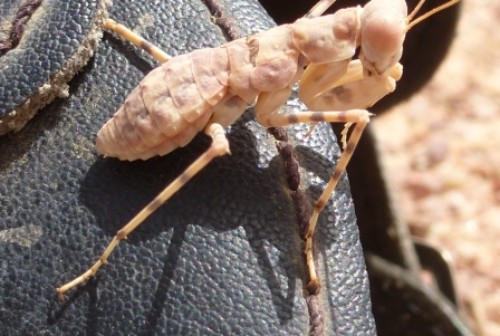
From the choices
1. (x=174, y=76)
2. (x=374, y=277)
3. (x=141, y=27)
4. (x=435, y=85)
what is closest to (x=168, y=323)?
(x=174, y=76)

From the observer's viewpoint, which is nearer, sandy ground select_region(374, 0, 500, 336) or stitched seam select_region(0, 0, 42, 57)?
stitched seam select_region(0, 0, 42, 57)

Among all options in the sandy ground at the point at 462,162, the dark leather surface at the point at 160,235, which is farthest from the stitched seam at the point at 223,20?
the sandy ground at the point at 462,162

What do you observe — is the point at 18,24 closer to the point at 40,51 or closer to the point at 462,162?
the point at 40,51

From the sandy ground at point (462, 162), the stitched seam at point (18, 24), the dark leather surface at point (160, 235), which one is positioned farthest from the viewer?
the sandy ground at point (462, 162)

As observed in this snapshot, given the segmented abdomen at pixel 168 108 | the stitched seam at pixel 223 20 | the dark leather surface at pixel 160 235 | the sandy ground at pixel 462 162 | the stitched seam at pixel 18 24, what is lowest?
the sandy ground at pixel 462 162

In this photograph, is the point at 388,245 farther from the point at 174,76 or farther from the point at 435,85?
the point at 435,85

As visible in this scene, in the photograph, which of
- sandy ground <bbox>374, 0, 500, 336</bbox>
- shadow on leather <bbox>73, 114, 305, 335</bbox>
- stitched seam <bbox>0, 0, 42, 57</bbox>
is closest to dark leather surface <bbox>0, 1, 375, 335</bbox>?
shadow on leather <bbox>73, 114, 305, 335</bbox>

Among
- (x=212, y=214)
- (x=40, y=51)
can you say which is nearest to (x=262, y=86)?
(x=212, y=214)

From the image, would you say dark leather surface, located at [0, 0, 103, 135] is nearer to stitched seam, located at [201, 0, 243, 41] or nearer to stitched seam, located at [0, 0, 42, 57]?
stitched seam, located at [0, 0, 42, 57]

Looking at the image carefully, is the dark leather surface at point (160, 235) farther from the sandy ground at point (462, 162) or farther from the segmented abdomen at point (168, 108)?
the sandy ground at point (462, 162)
